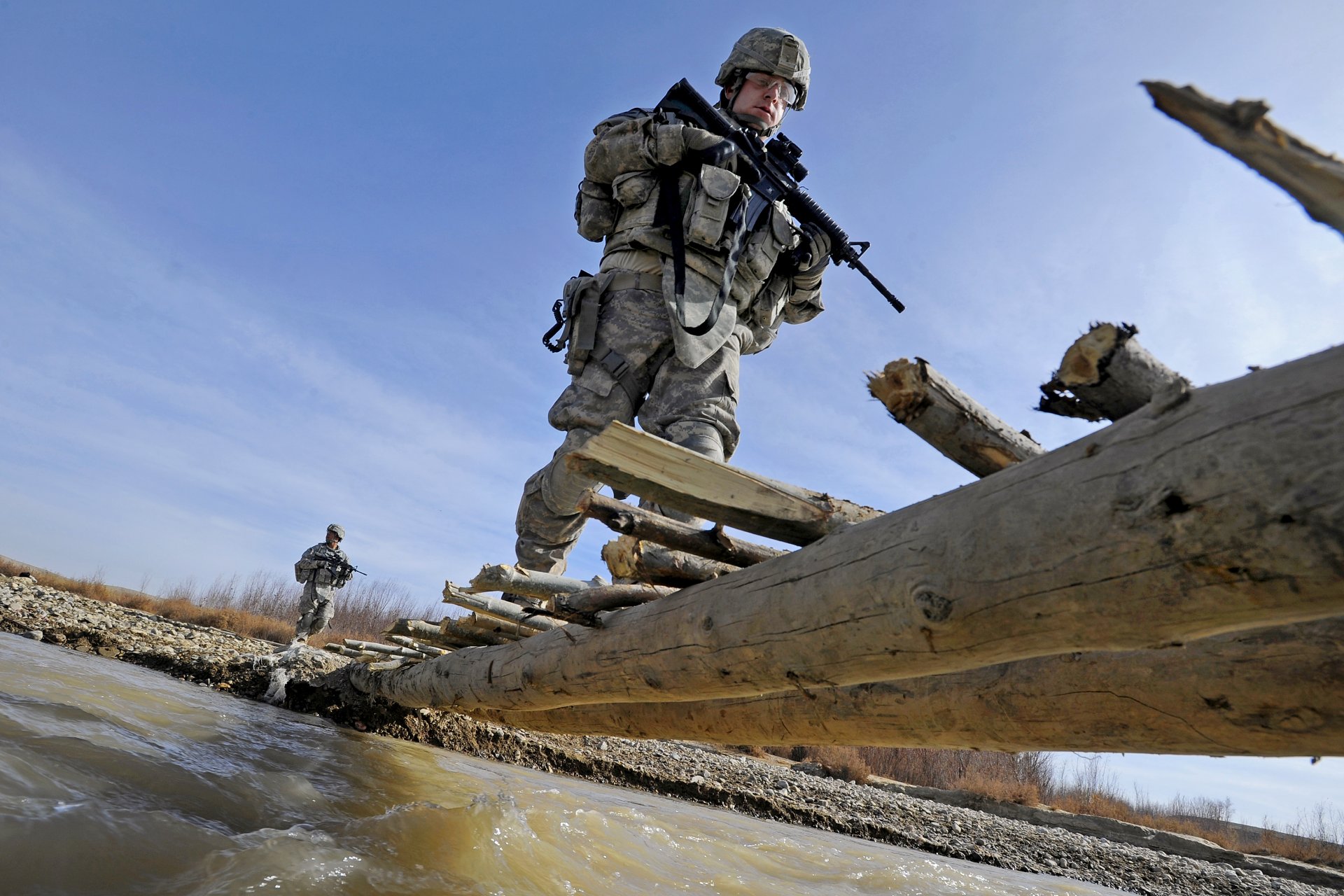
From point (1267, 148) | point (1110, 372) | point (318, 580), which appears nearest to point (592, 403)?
point (1110, 372)

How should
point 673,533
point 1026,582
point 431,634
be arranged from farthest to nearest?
point 431,634 → point 673,533 → point 1026,582

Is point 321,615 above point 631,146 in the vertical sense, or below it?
below

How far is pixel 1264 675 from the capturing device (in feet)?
5.44

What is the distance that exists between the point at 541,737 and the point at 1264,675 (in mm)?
5790

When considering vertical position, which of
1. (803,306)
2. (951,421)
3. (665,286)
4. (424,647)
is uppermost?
(803,306)

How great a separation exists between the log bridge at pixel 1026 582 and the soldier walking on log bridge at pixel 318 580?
11559 mm

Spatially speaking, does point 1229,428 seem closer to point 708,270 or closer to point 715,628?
point 715,628

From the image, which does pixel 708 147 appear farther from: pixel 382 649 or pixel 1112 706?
pixel 382 649

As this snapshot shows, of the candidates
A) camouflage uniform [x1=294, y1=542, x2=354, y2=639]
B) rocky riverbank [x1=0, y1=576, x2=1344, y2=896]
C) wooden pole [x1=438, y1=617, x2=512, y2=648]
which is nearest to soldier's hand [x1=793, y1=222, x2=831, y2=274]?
wooden pole [x1=438, y1=617, x2=512, y2=648]

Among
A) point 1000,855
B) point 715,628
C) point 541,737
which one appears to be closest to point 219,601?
point 541,737

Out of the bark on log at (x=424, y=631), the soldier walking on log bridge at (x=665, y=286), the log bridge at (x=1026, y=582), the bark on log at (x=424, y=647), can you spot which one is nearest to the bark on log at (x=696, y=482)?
the log bridge at (x=1026, y=582)

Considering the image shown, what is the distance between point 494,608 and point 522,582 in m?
0.53

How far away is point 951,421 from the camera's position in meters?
1.78

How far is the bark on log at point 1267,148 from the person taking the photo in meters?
0.97
